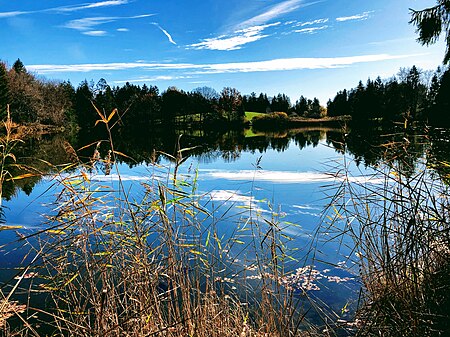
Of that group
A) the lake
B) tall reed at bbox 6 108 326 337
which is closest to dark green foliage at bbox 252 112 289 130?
the lake

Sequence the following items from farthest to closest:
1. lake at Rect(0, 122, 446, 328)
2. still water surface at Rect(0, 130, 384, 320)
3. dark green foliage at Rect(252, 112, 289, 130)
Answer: dark green foliage at Rect(252, 112, 289, 130)
still water surface at Rect(0, 130, 384, 320)
lake at Rect(0, 122, 446, 328)

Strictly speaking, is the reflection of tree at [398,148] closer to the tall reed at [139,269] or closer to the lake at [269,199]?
the lake at [269,199]

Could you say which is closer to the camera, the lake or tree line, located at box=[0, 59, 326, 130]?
the lake

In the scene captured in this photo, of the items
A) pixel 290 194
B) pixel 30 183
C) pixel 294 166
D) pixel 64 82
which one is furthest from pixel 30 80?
pixel 290 194

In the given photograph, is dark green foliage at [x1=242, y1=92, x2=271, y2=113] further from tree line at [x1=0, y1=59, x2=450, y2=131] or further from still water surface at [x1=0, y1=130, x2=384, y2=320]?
still water surface at [x1=0, y1=130, x2=384, y2=320]

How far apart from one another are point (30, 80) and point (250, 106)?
51.3m

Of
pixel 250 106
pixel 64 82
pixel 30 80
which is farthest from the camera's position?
pixel 250 106

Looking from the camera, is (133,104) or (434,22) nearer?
(434,22)

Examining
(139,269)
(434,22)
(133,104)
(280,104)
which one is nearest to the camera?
(139,269)

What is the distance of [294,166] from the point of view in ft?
59.8

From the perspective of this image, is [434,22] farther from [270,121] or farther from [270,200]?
[270,121]

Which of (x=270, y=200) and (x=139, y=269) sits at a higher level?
(x=139, y=269)

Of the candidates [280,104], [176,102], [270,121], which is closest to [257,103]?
[280,104]

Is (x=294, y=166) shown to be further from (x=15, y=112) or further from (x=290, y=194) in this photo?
(x=15, y=112)
